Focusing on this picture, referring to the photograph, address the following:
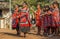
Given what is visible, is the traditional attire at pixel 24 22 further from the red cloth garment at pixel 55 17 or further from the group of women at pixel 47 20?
the red cloth garment at pixel 55 17

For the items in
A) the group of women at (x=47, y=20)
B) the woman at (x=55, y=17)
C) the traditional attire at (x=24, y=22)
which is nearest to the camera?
the traditional attire at (x=24, y=22)

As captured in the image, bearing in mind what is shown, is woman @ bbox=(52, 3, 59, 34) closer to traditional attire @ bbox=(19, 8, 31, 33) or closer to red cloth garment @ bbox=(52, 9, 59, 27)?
red cloth garment @ bbox=(52, 9, 59, 27)

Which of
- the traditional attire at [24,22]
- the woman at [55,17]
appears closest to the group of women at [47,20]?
the woman at [55,17]

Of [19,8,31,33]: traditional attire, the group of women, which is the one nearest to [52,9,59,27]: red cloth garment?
the group of women

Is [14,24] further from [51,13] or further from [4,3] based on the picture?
[4,3]

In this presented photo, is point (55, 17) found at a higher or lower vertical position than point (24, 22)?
higher

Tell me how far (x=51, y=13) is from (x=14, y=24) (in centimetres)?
225

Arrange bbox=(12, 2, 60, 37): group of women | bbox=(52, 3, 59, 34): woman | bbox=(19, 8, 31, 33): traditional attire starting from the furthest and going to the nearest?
bbox=(52, 3, 59, 34): woman → bbox=(12, 2, 60, 37): group of women → bbox=(19, 8, 31, 33): traditional attire

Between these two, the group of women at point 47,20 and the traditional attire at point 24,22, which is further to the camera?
the group of women at point 47,20

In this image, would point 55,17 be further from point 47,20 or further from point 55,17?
point 47,20

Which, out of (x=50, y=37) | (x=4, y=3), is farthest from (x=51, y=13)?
(x=4, y=3)

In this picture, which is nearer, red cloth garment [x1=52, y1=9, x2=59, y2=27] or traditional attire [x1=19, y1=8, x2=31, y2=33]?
traditional attire [x1=19, y1=8, x2=31, y2=33]

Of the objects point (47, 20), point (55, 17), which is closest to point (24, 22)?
point (47, 20)

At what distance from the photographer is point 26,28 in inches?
508
